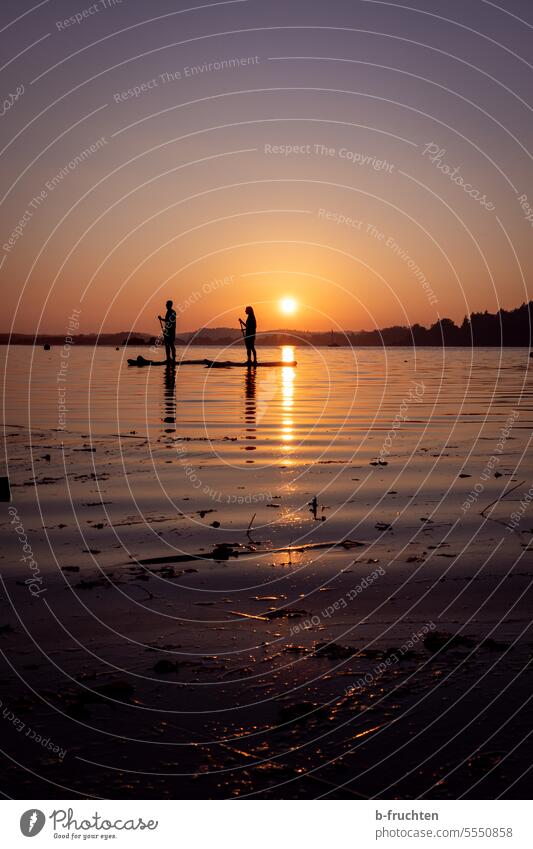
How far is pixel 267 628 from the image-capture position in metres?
5.94

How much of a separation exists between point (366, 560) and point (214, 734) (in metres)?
3.56

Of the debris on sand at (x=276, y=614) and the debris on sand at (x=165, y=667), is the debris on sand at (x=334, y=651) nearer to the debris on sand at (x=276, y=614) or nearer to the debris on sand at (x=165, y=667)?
the debris on sand at (x=276, y=614)

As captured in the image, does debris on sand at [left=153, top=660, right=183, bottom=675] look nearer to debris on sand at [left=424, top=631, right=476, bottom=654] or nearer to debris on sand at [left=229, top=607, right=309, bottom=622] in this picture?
debris on sand at [left=229, top=607, right=309, bottom=622]

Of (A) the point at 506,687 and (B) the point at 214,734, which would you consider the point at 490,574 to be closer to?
(A) the point at 506,687

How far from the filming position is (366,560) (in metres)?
7.70

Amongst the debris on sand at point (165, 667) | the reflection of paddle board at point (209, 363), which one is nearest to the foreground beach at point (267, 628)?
the debris on sand at point (165, 667)

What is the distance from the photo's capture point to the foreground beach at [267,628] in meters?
4.10
